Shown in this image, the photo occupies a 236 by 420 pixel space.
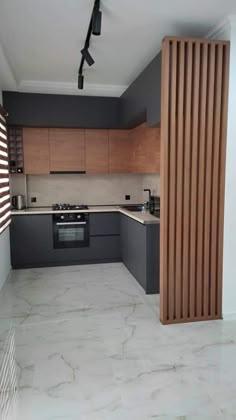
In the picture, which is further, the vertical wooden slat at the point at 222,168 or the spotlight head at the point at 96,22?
the vertical wooden slat at the point at 222,168

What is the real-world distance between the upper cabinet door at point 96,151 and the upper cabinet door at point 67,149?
0.27 ft

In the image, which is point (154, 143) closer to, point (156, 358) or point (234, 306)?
point (234, 306)

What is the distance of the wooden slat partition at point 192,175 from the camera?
2637mm

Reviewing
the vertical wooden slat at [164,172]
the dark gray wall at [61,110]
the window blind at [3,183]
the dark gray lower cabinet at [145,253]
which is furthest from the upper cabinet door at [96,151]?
the vertical wooden slat at [164,172]

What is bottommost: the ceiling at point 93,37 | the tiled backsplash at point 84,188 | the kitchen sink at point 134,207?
the kitchen sink at point 134,207

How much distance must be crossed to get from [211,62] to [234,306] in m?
2.28

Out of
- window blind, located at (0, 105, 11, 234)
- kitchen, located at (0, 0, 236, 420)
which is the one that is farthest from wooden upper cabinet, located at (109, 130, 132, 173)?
window blind, located at (0, 105, 11, 234)

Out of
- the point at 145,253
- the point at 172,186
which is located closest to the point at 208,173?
the point at 172,186

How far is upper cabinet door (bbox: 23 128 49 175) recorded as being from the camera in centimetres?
471

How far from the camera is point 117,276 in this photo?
14.0 ft

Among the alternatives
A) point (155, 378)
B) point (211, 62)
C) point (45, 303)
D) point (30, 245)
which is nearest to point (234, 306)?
point (155, 378)

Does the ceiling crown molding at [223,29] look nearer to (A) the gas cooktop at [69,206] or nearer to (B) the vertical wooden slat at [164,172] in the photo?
(B) the vertical wooden slat at [164,172]

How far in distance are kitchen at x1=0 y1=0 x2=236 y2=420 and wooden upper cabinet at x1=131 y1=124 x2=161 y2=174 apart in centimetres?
3

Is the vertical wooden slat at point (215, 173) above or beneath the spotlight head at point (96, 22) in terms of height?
beneath
